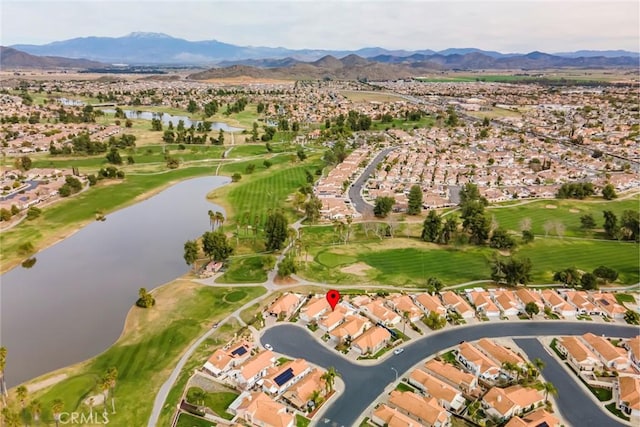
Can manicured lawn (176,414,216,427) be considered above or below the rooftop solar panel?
below

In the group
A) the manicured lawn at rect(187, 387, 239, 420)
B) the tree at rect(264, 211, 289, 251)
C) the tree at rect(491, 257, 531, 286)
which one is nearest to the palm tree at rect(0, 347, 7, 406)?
the manicured lawn at rect(187, 387, 239, 420)

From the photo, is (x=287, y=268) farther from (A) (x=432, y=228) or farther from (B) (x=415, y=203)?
(B) (x=415, y=203)

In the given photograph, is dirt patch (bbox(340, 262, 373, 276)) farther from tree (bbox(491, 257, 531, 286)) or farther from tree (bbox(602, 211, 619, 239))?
tree (bbox(602, 211, 619, 239))

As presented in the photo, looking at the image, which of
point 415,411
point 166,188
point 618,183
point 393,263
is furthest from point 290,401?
point 618,183

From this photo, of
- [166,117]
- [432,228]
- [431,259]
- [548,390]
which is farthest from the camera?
[166,117]

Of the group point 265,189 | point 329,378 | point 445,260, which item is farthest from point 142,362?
point 265,189

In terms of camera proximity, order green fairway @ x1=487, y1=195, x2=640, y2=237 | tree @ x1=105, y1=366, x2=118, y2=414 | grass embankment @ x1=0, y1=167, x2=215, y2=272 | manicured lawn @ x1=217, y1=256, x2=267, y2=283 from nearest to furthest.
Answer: tree @ x1=105, y1=366, x2=118, y2=414
manicured lawn @ x1=217, y1=256, x2=267, y2=283
grass embankment @ x1=0, y1=167, x2=215, y2=272
green fairway @ x1=487, y1=195, x2=640, y2=237
